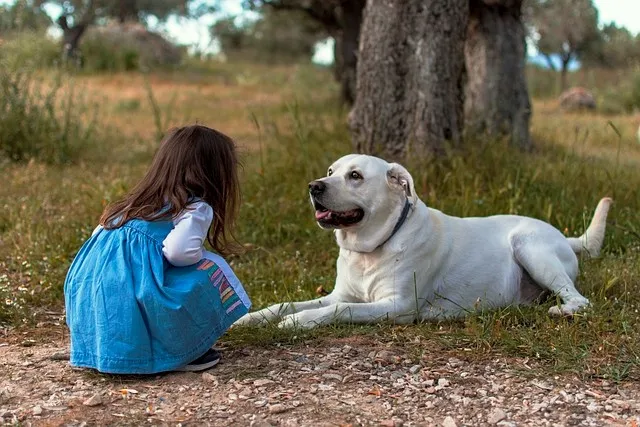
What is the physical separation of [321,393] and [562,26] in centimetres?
1917

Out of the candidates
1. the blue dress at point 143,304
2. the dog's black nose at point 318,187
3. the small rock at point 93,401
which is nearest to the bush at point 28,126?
the dog's black nose at point 318,187

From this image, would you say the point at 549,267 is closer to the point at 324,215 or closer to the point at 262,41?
the point at 324,215

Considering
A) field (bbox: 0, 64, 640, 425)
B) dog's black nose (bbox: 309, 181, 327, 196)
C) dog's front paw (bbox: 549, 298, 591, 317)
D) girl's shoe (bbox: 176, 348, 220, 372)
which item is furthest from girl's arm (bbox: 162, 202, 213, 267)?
dog's front paw (bbox: 549, 298, 591, 317)

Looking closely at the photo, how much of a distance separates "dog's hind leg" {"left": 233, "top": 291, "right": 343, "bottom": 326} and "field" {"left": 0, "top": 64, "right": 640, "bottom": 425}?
0.14m

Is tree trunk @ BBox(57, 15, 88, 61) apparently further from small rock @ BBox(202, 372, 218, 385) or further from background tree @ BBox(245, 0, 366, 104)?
small rock @ BBox(202, 372, 218, 385)

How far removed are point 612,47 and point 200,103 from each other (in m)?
14.5

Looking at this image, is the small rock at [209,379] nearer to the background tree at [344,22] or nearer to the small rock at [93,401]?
the small rock at [93,401]

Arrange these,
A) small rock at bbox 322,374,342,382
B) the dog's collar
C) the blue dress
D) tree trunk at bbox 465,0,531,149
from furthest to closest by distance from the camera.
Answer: tree trunk at bbox 465,0,531,149
the dog's collar
small rock at bbox 322,374,342,382
the blue dress

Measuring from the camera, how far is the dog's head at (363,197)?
422cm

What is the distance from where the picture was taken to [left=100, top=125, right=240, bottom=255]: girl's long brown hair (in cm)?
367

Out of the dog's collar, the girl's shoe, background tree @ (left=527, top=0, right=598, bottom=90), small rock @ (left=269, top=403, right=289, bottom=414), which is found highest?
background tree @ (left=527, top=0, right=598, bottom=90)

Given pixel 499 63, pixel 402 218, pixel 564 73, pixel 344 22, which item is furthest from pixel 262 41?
pixel 402 218

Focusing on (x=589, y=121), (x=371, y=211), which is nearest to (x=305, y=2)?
(x=589, y=121)

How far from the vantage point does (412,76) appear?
265 inches
